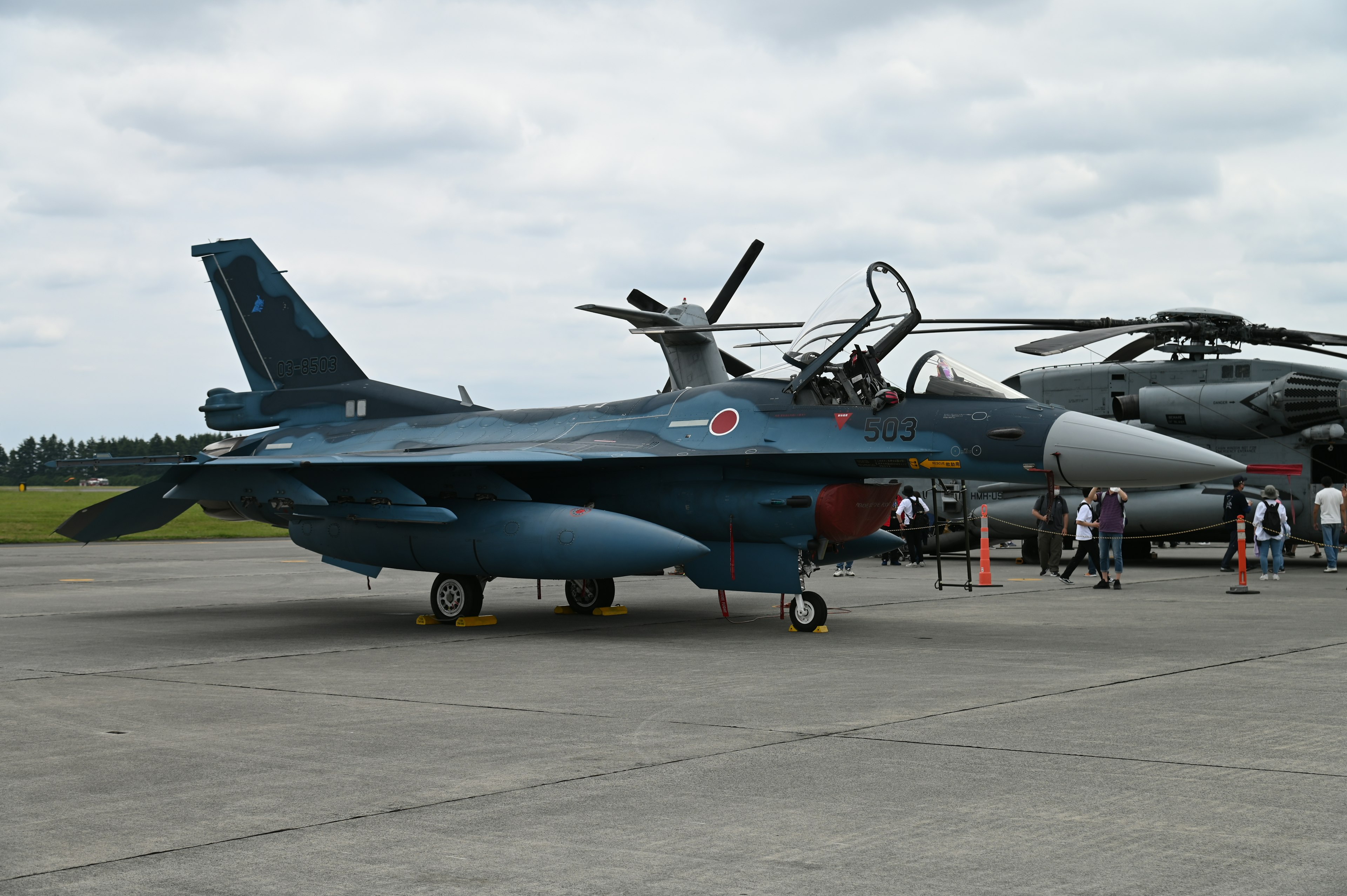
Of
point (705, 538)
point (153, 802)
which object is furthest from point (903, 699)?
point (705, 538)

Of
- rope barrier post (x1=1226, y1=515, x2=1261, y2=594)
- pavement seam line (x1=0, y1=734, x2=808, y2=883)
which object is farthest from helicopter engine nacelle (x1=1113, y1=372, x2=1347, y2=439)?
pavement seam line (x1=0, y1=734, x2=808, y2=883)

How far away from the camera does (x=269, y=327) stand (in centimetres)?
1680

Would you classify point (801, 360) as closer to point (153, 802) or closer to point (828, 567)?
point (153, 802)

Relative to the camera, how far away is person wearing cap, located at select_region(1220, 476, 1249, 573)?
66.9 ft

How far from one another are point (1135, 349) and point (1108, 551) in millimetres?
5395

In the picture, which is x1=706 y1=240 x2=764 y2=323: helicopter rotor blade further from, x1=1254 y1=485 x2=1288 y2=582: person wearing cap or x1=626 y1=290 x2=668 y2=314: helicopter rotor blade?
x1=1254 y1=485 x2=1288 y2=582: person wearing cap

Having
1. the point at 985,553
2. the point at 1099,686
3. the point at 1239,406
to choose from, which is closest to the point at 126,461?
the point at 1099,686

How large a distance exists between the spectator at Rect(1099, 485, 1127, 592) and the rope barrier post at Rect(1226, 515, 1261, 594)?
63.1 inches

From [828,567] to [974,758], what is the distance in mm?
18791

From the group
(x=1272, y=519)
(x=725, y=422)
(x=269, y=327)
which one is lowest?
(x=1272, y=519)

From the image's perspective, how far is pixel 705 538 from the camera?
1319 cm

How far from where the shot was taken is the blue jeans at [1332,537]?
20031mm

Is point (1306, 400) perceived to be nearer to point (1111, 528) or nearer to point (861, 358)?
point (1111, 528)

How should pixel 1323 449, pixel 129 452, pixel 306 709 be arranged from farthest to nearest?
pixel 129 452, pixel 1323 449, pixel 306 709
